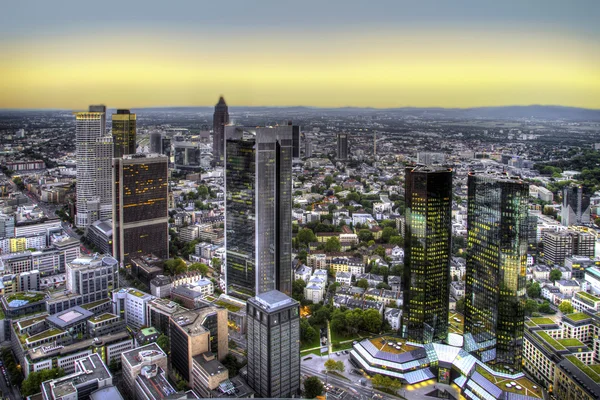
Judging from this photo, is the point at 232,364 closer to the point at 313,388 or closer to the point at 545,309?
the point at 313,388

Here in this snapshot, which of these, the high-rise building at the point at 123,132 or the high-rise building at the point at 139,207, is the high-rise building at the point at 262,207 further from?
the high-rise building at the point at 123,132

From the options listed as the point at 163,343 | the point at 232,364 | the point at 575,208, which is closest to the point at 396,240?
the point at 575,208

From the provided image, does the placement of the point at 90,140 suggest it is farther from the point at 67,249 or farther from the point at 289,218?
the point at 289,218

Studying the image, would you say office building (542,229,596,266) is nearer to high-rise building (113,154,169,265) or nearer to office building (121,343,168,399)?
office building (121,343,168,399)

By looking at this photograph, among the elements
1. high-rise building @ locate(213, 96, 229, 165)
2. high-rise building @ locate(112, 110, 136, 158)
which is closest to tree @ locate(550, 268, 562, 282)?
high-rise building @ locate(213, 96, 229, 165)

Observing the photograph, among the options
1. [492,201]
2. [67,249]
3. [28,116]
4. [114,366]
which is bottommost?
[114,366]

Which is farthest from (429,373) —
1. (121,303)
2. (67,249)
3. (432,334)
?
(67,249)
